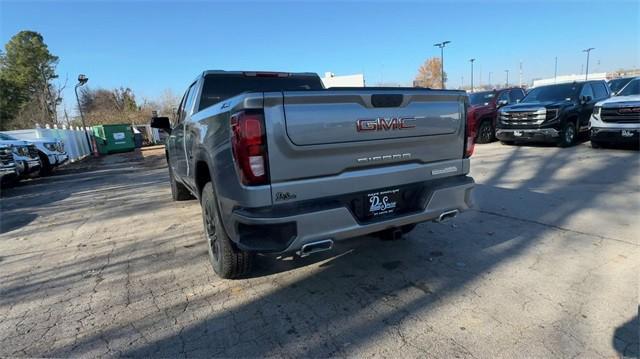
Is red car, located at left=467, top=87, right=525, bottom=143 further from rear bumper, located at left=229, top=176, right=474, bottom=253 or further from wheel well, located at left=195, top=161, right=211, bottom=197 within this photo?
rear bumper, located at left=229, top=176, right=474, bottom=253

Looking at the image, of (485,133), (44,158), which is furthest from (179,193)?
(485,133)

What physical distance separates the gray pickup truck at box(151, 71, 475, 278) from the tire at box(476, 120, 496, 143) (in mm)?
11490

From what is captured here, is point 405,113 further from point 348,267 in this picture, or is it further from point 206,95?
point 206,95

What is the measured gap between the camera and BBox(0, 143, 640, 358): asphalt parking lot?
257 cm

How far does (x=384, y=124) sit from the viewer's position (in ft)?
9.79

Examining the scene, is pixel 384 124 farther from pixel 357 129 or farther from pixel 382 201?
pixel 382 201

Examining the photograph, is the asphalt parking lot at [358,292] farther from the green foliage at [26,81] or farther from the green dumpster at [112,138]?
the green foliage at [26,81]

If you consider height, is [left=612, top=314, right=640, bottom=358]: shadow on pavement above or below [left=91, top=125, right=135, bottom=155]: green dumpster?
below

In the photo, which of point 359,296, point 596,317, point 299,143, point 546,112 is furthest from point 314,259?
point 546,112

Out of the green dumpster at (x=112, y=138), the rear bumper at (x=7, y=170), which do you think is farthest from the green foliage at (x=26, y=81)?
the rear bumper at (x=7, y=170)

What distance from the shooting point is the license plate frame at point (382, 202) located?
2982 millimetres

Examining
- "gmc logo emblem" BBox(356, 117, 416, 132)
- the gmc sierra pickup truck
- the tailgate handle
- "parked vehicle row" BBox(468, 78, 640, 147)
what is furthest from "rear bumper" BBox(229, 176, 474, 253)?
the gmc sierra pickup truck

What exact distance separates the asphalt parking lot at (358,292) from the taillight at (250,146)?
112 cm

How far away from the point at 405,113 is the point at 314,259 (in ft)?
5.84
